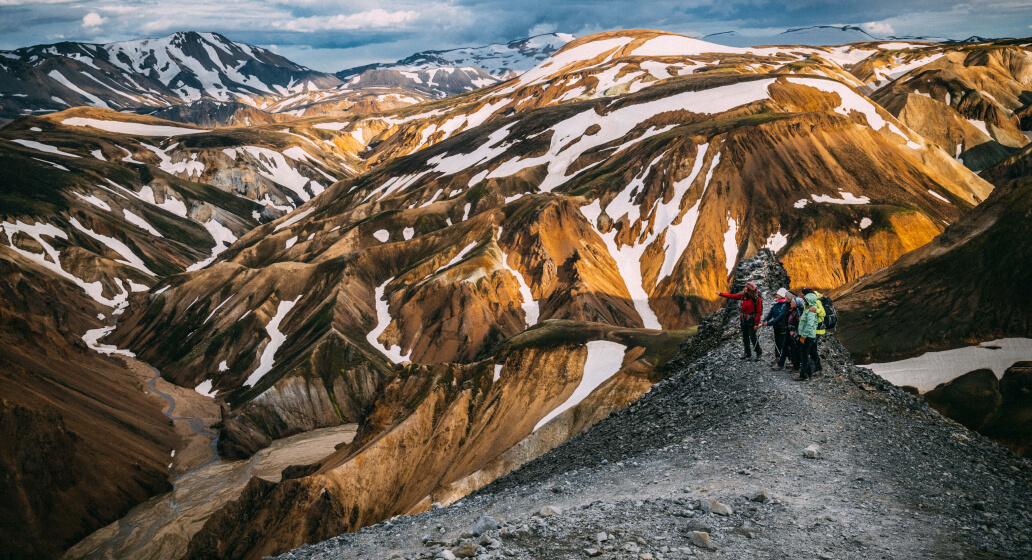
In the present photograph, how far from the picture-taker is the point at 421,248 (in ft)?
335

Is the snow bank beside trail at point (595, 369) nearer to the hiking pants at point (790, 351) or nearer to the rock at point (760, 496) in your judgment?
the hiking pants at point (790, 351)

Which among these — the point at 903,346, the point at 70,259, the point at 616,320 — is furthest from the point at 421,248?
the point at 70,259

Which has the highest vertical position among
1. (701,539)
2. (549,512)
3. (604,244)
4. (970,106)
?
(701,539)

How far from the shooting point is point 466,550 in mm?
10242

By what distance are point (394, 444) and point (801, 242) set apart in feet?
207

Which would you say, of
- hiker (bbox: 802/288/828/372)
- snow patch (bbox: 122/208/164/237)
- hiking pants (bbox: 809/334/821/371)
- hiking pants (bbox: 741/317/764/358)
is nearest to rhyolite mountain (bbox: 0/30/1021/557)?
hiking pants (bbox: 741/317/764/358)

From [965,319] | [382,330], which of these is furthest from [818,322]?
[382,330]

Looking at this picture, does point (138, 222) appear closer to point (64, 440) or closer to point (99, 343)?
point (99, 343)

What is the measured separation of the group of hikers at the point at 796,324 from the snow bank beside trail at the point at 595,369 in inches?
821

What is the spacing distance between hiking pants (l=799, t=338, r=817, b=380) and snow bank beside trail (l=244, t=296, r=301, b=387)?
263 feet

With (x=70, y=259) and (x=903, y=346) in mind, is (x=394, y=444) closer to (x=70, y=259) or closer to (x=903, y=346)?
(x=903, y=346)

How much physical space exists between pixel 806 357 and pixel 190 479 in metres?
66.1

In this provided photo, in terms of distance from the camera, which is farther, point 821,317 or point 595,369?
point 595,369

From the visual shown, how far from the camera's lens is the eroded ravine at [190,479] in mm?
51719
